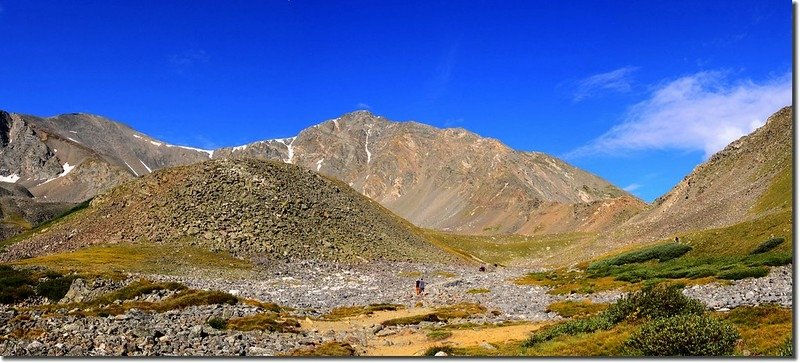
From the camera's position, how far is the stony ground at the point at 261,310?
26.3 metres

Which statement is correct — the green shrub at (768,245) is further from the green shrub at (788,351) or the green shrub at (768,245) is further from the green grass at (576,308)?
the green shrub at (788,351)

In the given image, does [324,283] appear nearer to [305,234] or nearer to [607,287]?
[305,234]

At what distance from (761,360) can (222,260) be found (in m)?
80.6

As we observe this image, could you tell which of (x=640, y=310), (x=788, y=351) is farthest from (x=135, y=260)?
(x=788, y=351)

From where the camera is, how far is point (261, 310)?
1715 inches

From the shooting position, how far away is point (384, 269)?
318 ft

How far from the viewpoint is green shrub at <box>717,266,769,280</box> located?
46719 mm

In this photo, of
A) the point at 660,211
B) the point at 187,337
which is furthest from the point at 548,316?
the point at 660,211

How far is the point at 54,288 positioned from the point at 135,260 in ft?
77.1

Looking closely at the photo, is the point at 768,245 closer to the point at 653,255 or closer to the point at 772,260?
the point at 772,260

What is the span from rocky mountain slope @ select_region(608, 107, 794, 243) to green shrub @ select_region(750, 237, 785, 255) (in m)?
24.3

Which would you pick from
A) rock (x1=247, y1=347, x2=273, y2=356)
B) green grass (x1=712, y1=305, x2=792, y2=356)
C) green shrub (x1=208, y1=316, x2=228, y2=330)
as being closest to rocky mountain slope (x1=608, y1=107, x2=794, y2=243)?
green grass (x1=712, y1=305, x2=792, y2=356)

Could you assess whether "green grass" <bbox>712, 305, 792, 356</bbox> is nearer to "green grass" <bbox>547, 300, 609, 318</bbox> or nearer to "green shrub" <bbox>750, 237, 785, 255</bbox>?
"green grass" <bbox>547, 300, 609, 318</bbox>

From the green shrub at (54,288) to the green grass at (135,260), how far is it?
6236 millimetres
